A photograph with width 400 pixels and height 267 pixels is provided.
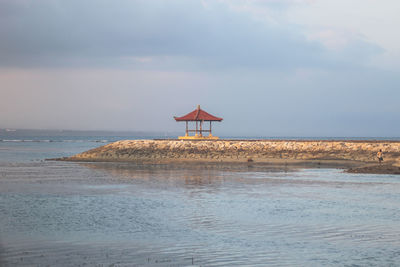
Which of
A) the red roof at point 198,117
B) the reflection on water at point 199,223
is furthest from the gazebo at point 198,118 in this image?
the reflection on water at point 199,223

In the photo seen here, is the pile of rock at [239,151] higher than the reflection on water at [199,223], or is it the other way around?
the pile of rock at [239,151]

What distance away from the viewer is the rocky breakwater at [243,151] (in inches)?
2047

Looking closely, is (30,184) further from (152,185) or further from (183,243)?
(183,243)

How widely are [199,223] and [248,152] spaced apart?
38274mm

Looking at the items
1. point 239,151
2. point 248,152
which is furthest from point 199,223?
point 239,151

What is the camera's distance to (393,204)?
21.7m

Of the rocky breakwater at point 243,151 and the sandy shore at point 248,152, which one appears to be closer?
the sandy shore at point 248,152

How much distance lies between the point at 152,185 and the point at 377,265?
19.0 metres

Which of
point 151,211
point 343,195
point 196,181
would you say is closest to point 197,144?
point 196,181

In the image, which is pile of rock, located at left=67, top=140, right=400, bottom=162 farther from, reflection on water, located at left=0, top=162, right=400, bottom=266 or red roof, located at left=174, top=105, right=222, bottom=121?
reflection on water, located at left=0, top=162, right=400, bottom=266

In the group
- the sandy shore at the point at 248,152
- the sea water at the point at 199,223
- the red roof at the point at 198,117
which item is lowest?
the sea water at the point at 199,223

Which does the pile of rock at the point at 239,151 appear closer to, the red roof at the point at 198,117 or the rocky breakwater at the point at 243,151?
the rocky breakwater at the point at 243,151

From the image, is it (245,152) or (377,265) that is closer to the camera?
(377,265)

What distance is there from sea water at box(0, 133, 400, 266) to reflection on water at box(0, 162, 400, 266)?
0.09ft
